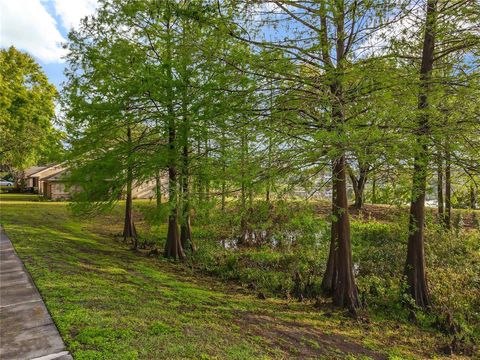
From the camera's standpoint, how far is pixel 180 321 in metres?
5.46

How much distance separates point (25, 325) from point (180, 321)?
7.79 ft

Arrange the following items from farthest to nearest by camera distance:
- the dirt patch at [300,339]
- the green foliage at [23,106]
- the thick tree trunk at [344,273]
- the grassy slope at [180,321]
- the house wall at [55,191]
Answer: the house wall at [55,191], the green foliage at [23,106], the thick tree trunk at [344,273], the dirt patch at [300,339], the grassy slope at [180,321]

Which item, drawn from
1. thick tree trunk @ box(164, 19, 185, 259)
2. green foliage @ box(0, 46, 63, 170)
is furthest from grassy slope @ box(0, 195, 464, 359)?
green foliage @ box(0, 46, 63, 170)

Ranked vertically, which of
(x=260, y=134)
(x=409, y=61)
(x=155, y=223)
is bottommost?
(x=155, y=223)

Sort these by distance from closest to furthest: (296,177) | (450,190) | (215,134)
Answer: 1. (296,177)
2. (215,134)
3. (450,190)

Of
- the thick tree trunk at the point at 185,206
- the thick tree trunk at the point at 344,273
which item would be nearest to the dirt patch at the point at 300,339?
the thick tree trunk at the point at 344,273

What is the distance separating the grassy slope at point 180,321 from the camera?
4.45 metres

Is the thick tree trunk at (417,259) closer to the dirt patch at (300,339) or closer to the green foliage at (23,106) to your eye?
the dirt patch at (300,339)

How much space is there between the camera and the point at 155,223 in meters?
10.2

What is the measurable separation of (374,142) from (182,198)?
599cm

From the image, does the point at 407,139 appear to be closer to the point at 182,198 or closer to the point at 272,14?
the point at 272,14

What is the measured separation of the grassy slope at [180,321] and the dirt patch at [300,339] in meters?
0.02

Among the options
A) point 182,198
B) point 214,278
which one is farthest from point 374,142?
point 214,278

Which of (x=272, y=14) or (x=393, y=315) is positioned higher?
(x=272, y=14)
